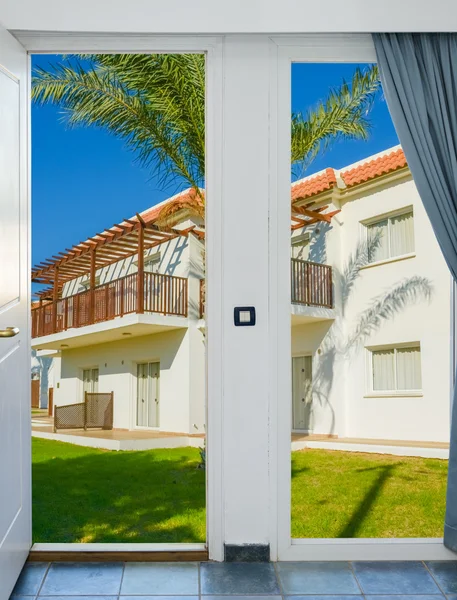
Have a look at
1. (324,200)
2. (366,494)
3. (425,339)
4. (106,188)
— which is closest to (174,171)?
(324,200)

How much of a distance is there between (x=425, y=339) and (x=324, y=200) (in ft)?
4.50

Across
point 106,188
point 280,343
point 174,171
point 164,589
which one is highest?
point 106,188

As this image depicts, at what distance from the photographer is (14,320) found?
2320mm

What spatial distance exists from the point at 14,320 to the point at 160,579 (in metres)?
1.08

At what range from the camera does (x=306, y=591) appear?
2318 mm

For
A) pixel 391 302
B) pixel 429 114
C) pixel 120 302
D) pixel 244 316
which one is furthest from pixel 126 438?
pixel 429 114

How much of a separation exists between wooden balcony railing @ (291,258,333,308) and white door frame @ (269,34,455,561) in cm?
271

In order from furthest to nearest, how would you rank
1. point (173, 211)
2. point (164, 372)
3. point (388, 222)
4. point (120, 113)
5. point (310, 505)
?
1. point (164, 372)
2. point (173, 211)
3. point (120, 113)
4. point (310, 505)
5. point (388, 222)

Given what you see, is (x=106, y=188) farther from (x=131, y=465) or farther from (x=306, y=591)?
(x=306, y=591)

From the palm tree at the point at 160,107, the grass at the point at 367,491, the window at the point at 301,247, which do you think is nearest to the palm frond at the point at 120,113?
the palm tree at the point at 160,107

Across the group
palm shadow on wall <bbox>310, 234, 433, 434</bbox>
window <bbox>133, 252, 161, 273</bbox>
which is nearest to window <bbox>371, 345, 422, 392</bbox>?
palm shadow on wall <bbox>310, 234, 433, 434</bbox>

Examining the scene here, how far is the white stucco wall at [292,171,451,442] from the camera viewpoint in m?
4.62

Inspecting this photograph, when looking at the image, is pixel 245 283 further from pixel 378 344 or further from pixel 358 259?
pixel 378 344

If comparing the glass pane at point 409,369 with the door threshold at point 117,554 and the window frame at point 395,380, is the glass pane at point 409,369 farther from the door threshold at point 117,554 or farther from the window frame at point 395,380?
the door threshold at point 117,554
